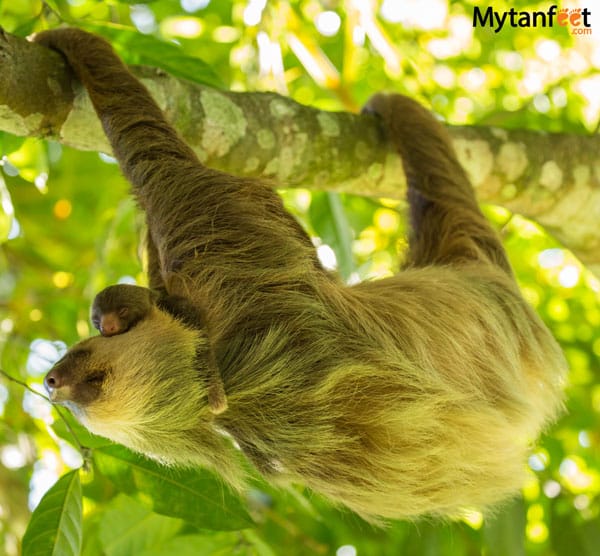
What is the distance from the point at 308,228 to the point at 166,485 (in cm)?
354

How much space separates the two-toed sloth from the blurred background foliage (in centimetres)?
57

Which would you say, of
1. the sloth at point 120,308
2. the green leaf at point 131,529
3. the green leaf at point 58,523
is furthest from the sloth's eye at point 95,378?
the green leaf at point 131,529

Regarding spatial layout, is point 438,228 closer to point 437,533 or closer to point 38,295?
point 437,533

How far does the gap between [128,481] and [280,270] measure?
1.01 meters

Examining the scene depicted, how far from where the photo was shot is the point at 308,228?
6363 mm

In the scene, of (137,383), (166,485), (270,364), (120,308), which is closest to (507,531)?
(270,364)

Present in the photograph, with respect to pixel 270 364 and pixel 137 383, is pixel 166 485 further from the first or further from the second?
pixel 270 364

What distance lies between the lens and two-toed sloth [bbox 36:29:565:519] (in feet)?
9.59

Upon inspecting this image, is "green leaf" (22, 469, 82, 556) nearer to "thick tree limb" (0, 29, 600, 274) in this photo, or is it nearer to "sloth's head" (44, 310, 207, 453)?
"sloth's head" (44, 310, 207, 453)

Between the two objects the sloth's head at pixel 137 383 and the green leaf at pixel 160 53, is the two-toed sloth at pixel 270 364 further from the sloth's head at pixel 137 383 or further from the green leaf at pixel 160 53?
the green leaf at pixel 160 53

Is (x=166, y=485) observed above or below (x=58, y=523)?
below

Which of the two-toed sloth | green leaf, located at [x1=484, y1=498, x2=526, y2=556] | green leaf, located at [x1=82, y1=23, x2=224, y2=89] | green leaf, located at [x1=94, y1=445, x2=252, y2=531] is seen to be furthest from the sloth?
green leaf, located at [x1=484, y1=498, x2=526, y2=556]

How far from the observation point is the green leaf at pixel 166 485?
120 inches

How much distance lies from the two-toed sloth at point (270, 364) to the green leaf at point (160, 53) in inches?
15.9
